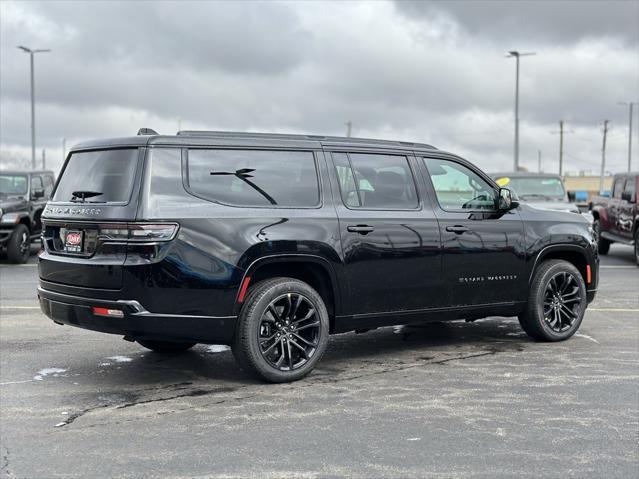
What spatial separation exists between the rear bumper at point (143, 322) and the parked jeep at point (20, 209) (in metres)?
10.7

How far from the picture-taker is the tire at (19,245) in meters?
15.7

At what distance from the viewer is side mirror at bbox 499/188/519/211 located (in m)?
7.11

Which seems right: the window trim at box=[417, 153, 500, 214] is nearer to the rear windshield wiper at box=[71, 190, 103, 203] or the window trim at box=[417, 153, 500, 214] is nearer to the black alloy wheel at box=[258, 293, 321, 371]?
the black alloy wheel at box=[258, 293, 321, 371]

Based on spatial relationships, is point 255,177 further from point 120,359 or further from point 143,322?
point 120,359

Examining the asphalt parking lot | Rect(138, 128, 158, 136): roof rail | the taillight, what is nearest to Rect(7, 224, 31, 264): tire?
the asphalt parking lot

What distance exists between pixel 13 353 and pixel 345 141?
136 inches

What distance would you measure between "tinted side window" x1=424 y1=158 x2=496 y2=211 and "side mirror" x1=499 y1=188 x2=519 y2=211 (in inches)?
3.7

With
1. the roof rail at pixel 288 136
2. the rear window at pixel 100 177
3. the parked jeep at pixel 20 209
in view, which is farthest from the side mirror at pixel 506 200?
the parked jeep at pixel 20 209

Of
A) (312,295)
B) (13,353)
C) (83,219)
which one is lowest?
(13,353)

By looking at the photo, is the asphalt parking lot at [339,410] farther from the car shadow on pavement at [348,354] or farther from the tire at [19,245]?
the tire at [19,245]

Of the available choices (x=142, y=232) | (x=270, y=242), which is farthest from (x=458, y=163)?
(x=142, y=232)

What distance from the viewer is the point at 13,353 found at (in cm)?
704

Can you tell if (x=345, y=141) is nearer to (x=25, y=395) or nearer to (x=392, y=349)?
(x=392, y=349)

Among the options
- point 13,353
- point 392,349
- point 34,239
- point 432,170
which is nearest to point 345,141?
point 432,170
